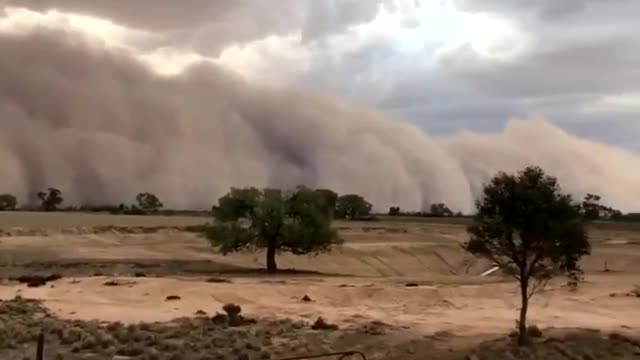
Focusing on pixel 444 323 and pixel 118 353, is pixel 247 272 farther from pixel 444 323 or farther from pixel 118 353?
pixel 118 353

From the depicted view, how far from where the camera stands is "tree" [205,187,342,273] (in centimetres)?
8206

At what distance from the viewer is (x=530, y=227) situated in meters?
33.6

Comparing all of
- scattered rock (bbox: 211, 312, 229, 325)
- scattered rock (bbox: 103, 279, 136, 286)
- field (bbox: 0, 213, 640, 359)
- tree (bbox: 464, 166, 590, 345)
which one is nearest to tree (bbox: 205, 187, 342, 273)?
field (bbox: 0, 213, 640, 359)

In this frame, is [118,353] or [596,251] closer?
[118,353]

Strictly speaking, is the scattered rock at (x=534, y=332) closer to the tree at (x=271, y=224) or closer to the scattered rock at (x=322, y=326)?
the scattered rock at (x=322, y=326)

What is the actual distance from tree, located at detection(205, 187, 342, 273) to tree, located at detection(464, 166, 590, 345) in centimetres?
4766

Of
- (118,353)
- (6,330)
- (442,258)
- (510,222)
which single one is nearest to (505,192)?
(510,222)

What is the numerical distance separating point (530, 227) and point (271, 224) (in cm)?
5013

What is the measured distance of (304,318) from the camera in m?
44.9

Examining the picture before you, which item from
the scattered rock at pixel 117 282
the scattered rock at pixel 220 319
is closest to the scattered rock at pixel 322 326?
the scattered rock at pixel 220 319

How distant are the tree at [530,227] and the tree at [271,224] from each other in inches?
1876

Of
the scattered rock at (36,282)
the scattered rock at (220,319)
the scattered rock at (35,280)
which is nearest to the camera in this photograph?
the scattered rock at (220,319)

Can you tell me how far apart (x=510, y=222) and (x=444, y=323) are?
39.4ft

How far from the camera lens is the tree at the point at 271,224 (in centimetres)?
8206
